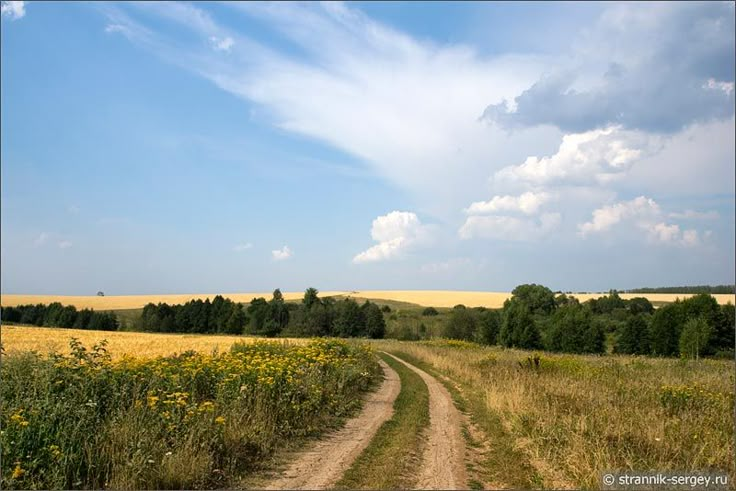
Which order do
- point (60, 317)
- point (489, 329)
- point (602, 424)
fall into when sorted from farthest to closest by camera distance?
point (60, 317)
point (489, 329)
point (602, 424)

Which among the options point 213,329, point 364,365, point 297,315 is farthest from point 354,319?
point 364,365

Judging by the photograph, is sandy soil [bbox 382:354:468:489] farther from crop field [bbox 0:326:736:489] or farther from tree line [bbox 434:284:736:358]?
tree line [bbox 434:284:736:358]

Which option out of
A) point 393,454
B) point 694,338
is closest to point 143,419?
point 393,454

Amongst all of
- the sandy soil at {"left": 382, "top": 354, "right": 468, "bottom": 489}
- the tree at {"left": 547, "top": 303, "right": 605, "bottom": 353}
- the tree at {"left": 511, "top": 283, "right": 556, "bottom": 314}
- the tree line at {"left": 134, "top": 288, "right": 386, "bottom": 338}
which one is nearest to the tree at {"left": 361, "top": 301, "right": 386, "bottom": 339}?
the tree line at {"left": 134, "top": 288, "right": 386, "bottom": 338}

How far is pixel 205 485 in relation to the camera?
836 cm

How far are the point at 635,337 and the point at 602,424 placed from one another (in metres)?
75.5

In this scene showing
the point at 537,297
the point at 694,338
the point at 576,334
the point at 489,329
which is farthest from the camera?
the point at 537,297

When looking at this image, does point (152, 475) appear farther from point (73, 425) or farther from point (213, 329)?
point (213, 329)

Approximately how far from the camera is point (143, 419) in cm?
940

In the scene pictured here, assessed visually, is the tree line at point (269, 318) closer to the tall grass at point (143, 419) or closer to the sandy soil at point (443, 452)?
the sandy soil at point (443, 452)

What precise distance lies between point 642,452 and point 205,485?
340 inches

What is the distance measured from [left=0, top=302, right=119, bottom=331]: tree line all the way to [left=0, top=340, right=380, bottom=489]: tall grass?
105810mm

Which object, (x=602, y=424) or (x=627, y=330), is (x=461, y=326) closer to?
(x=627, y=330)

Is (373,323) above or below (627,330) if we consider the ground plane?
below
